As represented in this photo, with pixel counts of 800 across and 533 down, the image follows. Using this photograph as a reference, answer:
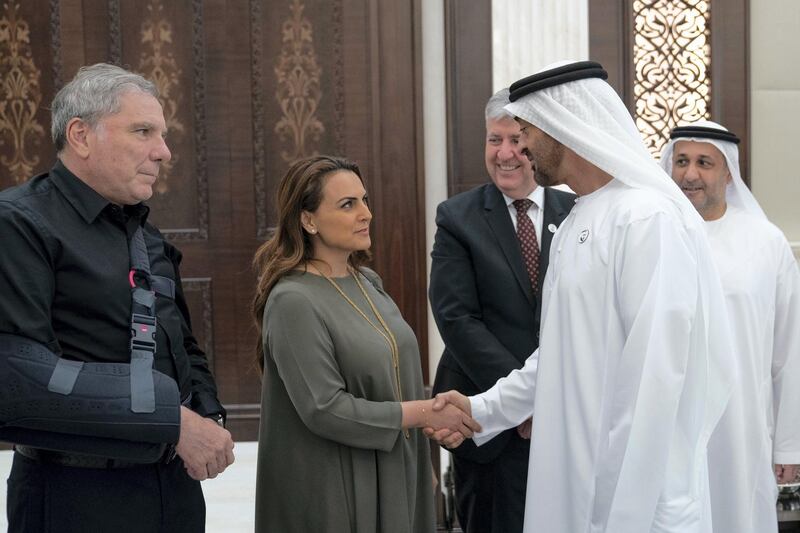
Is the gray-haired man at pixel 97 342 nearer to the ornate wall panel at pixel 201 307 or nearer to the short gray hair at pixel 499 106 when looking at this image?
the short gray hair at pixel 499 106

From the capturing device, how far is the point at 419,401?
2471 mm

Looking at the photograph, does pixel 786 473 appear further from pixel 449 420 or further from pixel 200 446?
pixel 200 446

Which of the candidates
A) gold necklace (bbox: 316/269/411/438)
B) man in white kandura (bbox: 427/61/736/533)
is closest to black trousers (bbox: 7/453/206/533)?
gold necklace (bbox: 316/269/411/438)

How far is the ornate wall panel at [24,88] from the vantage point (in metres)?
5.23

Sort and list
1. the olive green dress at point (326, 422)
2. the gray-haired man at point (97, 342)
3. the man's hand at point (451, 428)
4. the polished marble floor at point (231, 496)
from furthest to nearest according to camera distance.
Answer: the polished marble floor at point (231, 496) < the man's hand at point (451, 428) < the olive green dress at point (326, 422) < the gray-haired man at point (97, 342)

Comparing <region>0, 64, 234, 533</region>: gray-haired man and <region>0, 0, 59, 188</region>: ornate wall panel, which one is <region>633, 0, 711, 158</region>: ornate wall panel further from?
<region>0, 64, 234, 533</region>: gray-haired man

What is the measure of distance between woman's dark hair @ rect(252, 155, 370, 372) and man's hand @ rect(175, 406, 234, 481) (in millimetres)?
469

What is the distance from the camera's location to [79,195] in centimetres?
210

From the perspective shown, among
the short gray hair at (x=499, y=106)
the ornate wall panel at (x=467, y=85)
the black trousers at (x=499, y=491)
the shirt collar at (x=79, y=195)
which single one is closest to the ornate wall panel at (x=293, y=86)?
the ornate wall panel at (x=467, y=85)

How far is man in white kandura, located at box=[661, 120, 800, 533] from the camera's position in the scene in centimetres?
313

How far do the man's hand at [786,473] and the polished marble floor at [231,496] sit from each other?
7.11ft

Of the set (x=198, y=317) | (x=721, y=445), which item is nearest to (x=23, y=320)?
(x=721, y=445)

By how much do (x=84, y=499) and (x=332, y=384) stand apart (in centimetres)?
64

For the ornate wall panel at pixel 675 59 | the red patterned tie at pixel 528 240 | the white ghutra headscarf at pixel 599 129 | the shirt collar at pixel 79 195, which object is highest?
the ornate wall panel at pixel 675 59
